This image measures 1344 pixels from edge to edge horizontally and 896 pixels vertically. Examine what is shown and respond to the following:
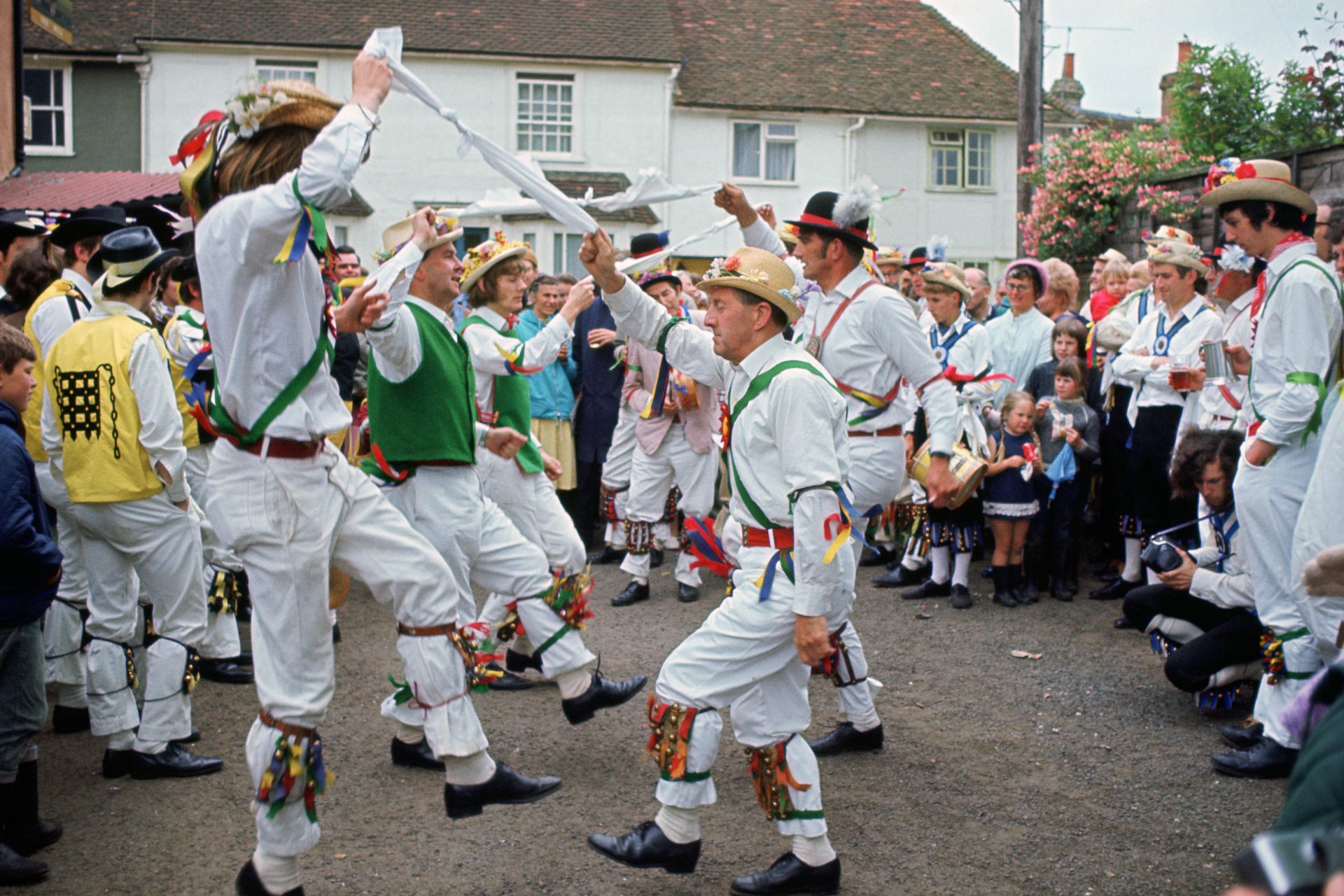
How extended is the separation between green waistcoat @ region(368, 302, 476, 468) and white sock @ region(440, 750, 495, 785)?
1.45m

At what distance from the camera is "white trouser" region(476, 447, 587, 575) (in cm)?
605

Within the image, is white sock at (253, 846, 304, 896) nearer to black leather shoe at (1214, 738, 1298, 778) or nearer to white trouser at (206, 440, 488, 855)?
white trouser at (206, 440, 488, 855)

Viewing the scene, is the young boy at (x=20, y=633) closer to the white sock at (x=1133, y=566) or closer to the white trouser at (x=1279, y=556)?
the white trouser at (x=1279, y=556)

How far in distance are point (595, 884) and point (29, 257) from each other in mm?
4790

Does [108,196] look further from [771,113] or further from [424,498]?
[771,113]

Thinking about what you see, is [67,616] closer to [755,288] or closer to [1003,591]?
[755,288]

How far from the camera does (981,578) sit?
9.18 meters

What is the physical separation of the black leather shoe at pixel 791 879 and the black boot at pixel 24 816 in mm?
2582

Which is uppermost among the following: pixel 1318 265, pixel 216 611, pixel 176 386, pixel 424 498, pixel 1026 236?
pixel 1026 236

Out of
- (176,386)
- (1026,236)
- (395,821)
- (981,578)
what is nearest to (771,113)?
(1026,236)

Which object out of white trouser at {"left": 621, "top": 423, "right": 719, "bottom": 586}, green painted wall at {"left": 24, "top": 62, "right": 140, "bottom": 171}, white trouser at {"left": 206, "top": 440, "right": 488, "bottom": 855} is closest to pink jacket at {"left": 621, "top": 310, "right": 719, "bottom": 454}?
white trouser at {"left": 621, "top": 423, "right": 719, "bottom": 586}

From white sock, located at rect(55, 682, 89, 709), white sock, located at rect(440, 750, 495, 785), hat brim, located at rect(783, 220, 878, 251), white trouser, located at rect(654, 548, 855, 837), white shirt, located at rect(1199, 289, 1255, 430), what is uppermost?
hat brim, located at rect(783, 220, 878, 251)

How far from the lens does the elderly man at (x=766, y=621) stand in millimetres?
3775

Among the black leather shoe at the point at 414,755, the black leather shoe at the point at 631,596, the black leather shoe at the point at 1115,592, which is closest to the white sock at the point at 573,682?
the black leather shoe at the point at 414,755
